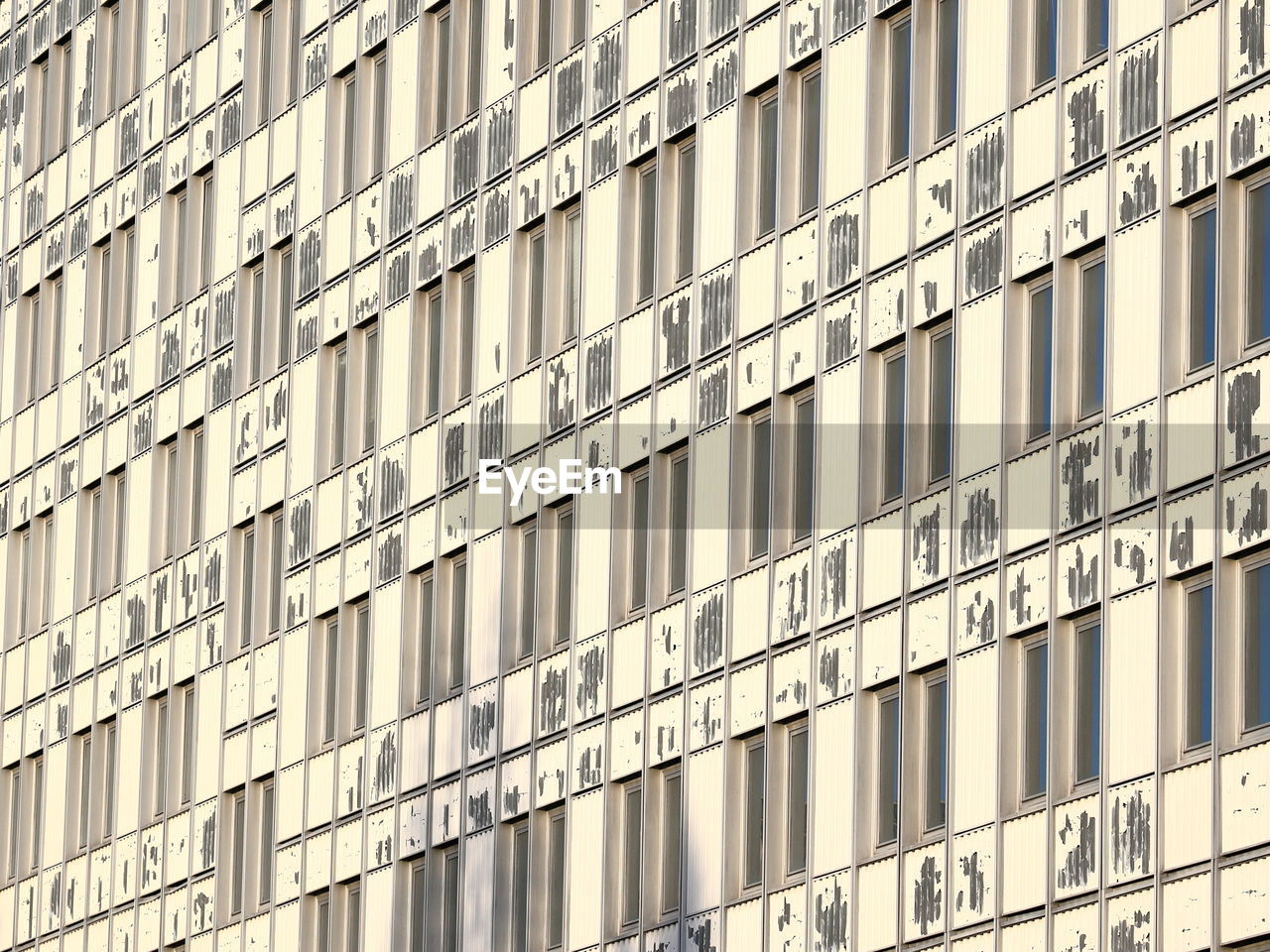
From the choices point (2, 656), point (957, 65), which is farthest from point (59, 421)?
point (957, 65)

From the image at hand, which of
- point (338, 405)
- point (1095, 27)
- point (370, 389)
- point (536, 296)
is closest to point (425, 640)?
point (370, 389)

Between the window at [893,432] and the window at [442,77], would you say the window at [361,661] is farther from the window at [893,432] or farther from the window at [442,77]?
the window at [893,432]

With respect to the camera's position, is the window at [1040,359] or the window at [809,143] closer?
the window at [1040,359]

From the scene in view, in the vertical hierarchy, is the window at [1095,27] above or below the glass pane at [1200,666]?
above

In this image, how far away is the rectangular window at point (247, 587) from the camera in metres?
64.6

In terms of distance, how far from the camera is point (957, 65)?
49.8 m

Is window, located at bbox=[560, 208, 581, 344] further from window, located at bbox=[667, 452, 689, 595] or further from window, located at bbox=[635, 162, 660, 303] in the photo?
window, located at bbox=[667, 452, 689, 595]

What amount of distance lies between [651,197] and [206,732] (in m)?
15.0

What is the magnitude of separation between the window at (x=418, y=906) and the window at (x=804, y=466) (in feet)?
33.9

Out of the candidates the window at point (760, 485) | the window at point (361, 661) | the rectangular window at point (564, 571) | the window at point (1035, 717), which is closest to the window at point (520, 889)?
the rectangular window at point (564, 571)

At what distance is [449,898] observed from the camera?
57.8 metres

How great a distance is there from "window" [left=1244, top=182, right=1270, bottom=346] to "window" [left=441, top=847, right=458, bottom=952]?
18589 mm

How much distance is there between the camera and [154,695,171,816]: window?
66875mm

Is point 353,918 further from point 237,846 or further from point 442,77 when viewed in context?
point 442,77
